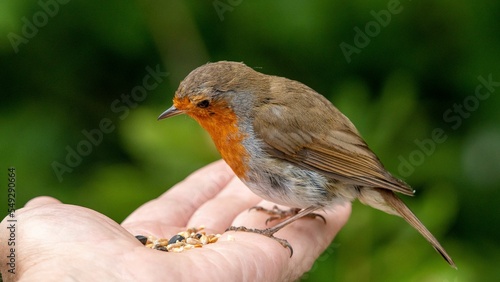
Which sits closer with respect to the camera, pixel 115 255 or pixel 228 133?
pixel 115 255

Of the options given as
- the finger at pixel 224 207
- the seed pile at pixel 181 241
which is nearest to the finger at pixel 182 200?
the finger at pixel 224 207

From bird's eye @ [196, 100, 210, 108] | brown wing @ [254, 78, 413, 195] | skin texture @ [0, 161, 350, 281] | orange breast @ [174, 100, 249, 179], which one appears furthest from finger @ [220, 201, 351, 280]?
bird's eye @ [196, 100, 210, 108]

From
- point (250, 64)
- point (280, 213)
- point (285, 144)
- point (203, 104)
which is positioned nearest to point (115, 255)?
point (203, 104)

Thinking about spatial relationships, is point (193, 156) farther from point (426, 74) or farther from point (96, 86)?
point (426, 74)

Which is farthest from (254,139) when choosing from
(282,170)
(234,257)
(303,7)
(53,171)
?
(53,171)

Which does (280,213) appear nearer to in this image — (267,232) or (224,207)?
(224,207)

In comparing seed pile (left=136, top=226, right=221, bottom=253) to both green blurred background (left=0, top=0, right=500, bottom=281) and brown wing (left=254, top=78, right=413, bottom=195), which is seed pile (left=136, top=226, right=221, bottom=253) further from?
green blurred background (left=0, top=0, right=500, bottom=281)
